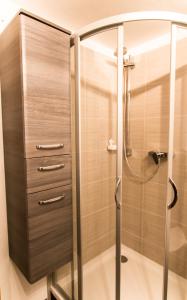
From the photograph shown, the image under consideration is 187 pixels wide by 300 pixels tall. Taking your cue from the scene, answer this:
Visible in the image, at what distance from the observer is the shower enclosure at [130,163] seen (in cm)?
116

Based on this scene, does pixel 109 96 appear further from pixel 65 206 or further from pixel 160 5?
pixel 65 206

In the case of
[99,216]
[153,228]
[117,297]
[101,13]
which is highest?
[101,13]

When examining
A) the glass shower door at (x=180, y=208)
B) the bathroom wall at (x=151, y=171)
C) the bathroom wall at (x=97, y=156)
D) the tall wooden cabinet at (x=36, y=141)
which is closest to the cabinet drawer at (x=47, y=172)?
the tall wooden cabinet at (x=36, y=141)

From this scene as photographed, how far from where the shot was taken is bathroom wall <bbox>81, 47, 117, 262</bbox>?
1.36 meters

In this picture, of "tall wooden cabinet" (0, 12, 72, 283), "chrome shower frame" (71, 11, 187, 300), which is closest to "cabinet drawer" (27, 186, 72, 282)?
"tall wooden cabinet" (0, 12, 72, 283)

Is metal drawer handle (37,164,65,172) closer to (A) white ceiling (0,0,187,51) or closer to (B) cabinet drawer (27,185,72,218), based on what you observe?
(B) cabinet drawer (27,185,72,218)

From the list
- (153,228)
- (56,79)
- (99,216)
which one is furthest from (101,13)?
(153,228)

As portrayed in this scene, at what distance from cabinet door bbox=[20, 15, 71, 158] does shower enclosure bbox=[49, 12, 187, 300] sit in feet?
0.29

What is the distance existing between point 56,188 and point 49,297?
3.26 feet

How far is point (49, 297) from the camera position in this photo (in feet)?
4.67

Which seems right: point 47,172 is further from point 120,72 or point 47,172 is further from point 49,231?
point 120,72

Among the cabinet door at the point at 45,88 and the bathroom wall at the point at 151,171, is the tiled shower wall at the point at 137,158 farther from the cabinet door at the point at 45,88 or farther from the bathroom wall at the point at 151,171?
the cabinet door at the point at 45,88

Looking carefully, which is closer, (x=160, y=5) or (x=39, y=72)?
(x=39, y=72)

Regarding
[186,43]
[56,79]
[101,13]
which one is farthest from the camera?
[101,13]
